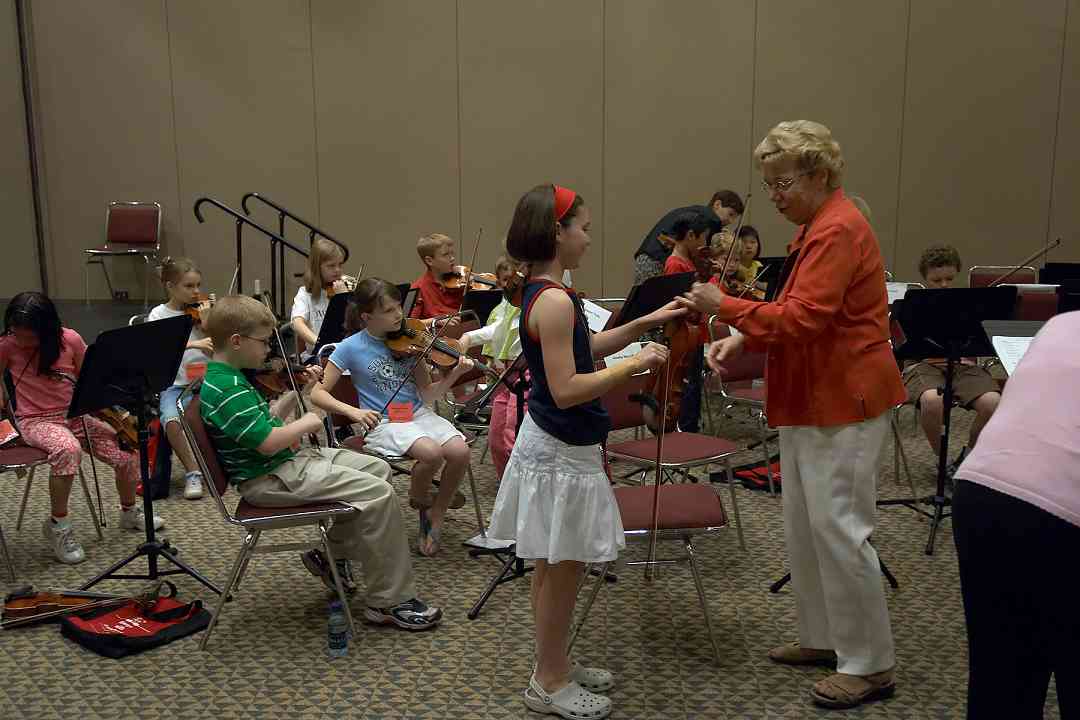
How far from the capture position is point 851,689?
2.66 meters

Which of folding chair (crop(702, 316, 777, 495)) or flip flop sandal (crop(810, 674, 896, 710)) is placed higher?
folding chair (crop(702, 316, 777, 495))

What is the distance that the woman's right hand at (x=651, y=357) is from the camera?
2.37 metres

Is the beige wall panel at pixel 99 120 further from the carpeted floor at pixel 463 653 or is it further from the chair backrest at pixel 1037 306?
the chair backrest at pixel 1037 306

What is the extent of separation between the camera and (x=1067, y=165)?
28.2ft

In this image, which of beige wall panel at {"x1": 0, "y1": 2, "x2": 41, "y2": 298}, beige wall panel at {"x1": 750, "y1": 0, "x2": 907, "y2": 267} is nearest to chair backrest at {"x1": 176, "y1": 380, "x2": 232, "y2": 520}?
beige wall panel at {"x1": 750, "y1": 0, "x2": 907, "y2": 267}

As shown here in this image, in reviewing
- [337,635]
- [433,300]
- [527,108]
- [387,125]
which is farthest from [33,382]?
[527,108]

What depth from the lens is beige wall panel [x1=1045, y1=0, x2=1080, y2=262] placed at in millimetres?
8375

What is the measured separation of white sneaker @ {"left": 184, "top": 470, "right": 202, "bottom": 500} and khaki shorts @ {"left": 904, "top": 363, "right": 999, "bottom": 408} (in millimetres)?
3500

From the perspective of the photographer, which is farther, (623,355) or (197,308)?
(197,308)

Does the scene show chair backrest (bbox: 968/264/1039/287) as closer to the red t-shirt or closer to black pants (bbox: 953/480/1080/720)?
the red t-shirt

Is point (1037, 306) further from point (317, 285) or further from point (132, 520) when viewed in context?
point (132, 520)

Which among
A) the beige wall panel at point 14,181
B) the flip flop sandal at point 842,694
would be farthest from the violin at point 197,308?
the beige wall panel at point 14,181

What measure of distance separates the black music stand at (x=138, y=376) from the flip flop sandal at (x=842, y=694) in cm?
208

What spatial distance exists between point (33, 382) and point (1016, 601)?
3.74 m
